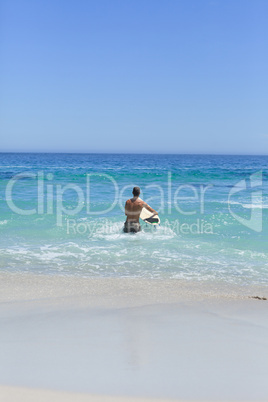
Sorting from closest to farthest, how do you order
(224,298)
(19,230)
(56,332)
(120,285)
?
(56,332)
(224,298)
(120,285)
(19,230)

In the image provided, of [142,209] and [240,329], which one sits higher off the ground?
[142,209]

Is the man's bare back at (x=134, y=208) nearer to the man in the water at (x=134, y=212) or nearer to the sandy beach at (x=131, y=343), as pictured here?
the man in the water at (x=134, y=212)

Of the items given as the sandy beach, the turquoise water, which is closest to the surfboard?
the turquoise water

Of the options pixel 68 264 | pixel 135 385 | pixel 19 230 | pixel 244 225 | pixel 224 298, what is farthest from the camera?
pixel 244 225

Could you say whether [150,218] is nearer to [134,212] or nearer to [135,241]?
[134,212]

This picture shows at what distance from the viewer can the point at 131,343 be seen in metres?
3.26

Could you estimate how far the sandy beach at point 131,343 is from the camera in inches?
102

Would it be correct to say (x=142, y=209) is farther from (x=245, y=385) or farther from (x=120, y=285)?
(x=245, y=385)

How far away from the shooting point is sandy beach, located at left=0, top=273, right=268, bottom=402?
2582 millimetres


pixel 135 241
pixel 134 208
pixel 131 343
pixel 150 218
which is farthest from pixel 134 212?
pixel 131 343

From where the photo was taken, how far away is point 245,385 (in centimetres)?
264

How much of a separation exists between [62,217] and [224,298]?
7352 millimetres

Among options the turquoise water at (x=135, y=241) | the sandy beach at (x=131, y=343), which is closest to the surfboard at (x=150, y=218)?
the turquoise water at (x=135, y=241)

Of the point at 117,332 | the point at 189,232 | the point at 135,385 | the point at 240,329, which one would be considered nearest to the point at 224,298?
the point at 240,329
